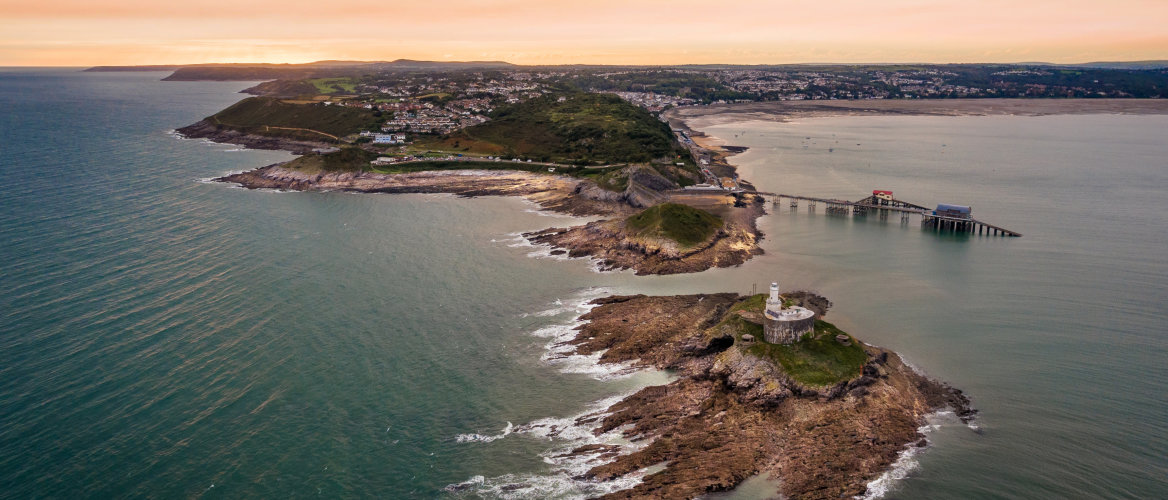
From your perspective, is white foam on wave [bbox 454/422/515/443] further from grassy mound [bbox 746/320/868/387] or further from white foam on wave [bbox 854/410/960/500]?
white foam on wave [bbox 854/410/960/500]

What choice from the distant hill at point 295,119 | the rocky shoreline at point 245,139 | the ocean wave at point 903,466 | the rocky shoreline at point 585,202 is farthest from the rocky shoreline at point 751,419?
the distant hill at point 295,119

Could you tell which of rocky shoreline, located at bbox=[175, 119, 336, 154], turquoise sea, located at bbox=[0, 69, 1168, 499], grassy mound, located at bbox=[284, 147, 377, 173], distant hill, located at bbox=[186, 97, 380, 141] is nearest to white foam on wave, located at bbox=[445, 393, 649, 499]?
turquoise sea, located at bbox=[0, 69, 1168, 499]

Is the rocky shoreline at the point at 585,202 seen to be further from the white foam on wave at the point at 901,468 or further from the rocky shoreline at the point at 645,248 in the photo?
the white foam on wave at the point at 901,468

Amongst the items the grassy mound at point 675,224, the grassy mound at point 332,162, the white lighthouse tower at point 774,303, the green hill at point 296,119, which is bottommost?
the white lighthouse tower at point 774,303

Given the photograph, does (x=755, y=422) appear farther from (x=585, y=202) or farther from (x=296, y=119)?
(x=296, y=119)

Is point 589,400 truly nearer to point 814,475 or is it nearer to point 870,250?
point 814,475

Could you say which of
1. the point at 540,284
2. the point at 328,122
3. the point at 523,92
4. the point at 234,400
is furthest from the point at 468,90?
the point at 234,400

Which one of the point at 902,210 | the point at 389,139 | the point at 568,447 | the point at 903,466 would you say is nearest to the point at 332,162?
the point at 389,139
